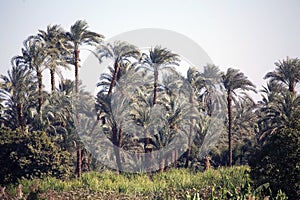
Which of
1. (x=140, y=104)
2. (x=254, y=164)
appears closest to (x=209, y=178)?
(x=254, y=164)

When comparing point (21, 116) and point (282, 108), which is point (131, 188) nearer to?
point (21, 116)

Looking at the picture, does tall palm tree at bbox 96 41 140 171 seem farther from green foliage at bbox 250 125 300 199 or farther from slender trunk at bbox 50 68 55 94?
green foliage at bbox 250 125 300 199

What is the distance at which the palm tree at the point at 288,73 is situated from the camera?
3331 cm

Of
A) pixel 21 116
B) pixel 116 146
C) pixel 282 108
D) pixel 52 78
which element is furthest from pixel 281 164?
pixel 52 78

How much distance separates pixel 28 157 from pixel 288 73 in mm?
20844

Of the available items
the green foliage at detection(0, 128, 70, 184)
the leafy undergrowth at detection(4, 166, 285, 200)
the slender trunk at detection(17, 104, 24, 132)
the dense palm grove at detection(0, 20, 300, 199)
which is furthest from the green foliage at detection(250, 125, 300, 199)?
the slender trunk at detection(17, 104, 24, 132)

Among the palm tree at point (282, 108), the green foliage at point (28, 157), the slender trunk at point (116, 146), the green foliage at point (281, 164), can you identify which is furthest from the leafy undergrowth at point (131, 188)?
the palm tree at point (282, 108)

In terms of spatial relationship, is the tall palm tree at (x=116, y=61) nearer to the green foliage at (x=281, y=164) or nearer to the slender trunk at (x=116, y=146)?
the slender trunk at (x=116, y=146)

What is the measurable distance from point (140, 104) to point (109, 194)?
50.5 feet

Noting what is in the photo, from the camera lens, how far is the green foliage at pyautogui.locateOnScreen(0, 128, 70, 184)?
27.6 m

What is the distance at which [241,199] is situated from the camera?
1203cm

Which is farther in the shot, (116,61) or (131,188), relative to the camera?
(116,61)

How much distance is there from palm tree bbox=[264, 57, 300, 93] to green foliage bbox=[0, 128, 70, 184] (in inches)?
719

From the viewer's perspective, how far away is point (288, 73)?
33.6 metres
